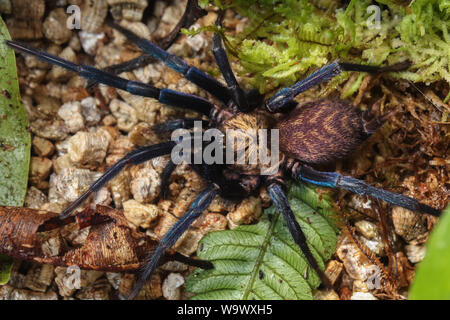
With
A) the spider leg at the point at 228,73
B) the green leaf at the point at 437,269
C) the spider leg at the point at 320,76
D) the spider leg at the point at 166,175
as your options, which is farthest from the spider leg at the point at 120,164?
the green leaf at the point at 437,269

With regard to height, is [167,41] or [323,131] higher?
[167,41]

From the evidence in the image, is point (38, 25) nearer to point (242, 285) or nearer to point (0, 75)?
point (0, 75)

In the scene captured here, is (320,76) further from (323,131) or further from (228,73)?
(228,73)

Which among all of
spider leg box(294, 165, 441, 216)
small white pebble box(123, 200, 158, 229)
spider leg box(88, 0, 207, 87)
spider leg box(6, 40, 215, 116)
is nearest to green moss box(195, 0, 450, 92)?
spider leg box(88, 0, 207, 87)

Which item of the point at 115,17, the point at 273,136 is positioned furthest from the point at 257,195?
the point at 115,17

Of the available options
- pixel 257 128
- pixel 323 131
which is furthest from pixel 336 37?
pixel 257 128

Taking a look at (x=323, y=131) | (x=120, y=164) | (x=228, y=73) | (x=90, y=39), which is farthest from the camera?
(x=90, y=39)

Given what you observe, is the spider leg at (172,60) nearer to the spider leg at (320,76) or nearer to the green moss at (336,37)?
the green moss at (336,37)
